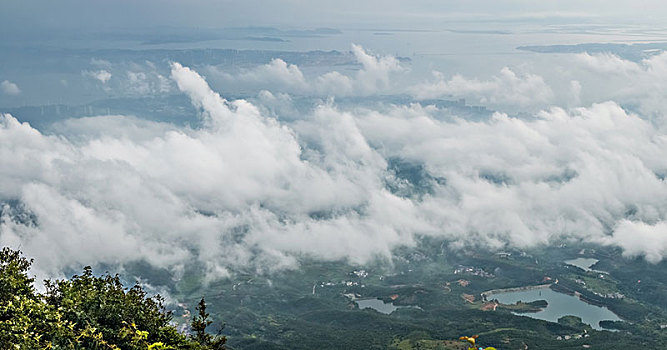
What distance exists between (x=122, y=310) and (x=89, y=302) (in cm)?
229

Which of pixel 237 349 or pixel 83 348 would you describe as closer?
pixel 83 348

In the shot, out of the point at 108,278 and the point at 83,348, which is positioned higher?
the point at 108,278

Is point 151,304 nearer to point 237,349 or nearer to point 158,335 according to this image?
point 158,335

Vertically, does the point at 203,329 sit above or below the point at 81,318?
below

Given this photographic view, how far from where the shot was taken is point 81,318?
3797cm

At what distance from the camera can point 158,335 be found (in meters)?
37.9

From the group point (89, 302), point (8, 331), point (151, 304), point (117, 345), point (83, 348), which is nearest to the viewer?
point (8, 331)

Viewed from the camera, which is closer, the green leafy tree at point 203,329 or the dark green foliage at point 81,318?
the green leafy tree at point 203,329

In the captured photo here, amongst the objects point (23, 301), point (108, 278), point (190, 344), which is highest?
point (108, 278)

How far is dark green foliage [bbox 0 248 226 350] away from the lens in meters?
32.5

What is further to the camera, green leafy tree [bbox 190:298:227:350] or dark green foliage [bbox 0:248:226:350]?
dark green foliage [bbox 0:248:226:350]

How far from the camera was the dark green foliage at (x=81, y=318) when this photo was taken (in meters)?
32.5

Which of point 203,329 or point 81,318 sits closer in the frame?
point 203,329

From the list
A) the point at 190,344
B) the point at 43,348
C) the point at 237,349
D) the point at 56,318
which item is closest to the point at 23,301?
the point at 56,318
